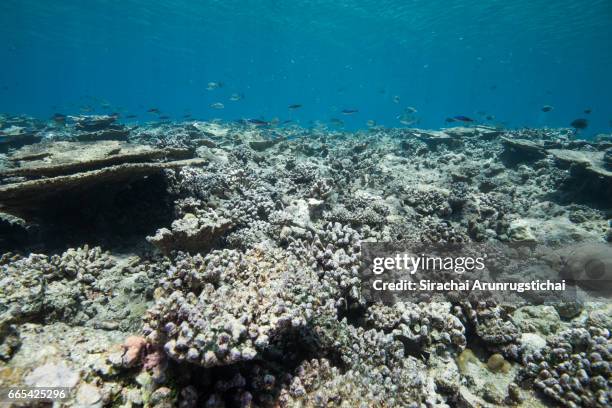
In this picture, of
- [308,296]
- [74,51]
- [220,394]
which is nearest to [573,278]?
[308,296]

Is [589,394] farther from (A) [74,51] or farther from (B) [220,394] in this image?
(A) [74,51]

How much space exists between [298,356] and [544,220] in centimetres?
908

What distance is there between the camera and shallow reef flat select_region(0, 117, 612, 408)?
2818mm

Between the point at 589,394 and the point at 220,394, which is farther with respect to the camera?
the point at 589,394

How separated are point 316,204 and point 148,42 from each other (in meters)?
81.1

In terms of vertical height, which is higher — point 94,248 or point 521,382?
point 94,248

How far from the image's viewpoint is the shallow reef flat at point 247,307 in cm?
282

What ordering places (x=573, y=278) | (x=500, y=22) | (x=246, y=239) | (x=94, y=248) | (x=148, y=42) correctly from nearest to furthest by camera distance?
(x=94, y=248), (x=246, y=239), (x=573, y=278), (x=500, y=22), (x=148, y=42)

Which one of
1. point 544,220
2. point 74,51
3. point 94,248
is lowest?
point 94,248

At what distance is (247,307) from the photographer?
304 cm

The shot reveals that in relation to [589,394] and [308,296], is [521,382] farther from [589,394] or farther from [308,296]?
[308,296]

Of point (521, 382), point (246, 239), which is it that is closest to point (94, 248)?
point (246, 239)

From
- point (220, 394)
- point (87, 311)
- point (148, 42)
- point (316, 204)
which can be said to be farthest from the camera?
point (148, 42)

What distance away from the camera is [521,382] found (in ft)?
12.9
